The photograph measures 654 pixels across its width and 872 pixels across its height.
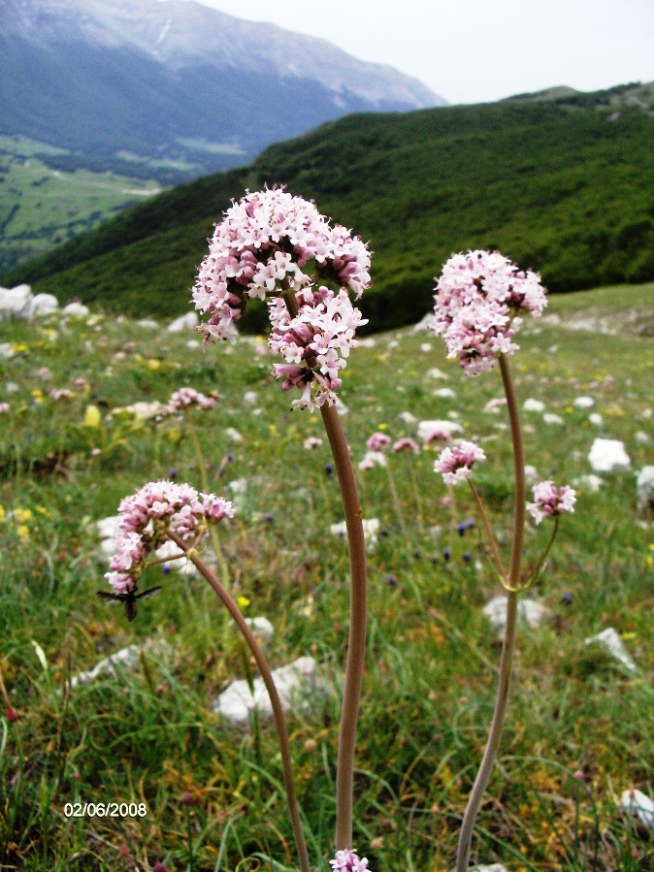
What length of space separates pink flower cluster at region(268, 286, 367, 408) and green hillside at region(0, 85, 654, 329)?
40436 mm

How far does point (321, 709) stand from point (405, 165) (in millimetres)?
95219

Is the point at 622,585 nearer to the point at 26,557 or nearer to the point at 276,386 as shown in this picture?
the point at 26,557

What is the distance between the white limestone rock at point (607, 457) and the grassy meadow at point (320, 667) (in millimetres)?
163

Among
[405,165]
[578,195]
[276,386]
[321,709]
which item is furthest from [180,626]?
[405,165]

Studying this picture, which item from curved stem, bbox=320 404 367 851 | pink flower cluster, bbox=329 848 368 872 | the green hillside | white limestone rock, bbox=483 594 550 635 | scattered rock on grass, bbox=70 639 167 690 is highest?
the green hillside

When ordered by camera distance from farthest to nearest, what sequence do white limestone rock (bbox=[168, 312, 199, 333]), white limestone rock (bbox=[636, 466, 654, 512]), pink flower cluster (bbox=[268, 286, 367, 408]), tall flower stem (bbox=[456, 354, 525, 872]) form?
1. white limestone rock (bbox=[168, 312, 199, 333])
2. white limestone rock (bbox=[636, 466, 654, 512])
3. tall flower stem (bbox=[456, 354, 525, 872])
4. pink flower cluster (bbox=[268, 286, 367, 408])

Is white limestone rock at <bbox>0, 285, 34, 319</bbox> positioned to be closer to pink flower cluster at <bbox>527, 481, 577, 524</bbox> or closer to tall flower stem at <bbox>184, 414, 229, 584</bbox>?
tall flower stem at <bbox>184, 414, 229, 584</bbox>

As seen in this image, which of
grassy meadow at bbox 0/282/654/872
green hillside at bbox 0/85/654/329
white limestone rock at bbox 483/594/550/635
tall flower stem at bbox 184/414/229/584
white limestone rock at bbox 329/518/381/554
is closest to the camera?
grassy meadow at bbox 0/282/654/872

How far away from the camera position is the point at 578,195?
57219 mm

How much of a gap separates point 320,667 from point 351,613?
5.67ft

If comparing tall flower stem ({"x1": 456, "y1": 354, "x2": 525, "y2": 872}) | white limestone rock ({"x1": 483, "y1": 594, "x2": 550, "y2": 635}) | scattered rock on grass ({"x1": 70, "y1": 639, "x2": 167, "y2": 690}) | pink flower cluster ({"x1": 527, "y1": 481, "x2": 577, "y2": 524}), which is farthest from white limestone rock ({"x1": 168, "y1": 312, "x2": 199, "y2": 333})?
tall flower stem ({"x1": 456, "y1": 354, "x2": 525, "y2": 872})

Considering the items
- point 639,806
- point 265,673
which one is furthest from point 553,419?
point 265,673

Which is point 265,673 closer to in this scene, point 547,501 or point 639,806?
point 547,501

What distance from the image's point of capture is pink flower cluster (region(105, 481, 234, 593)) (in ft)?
4.43
